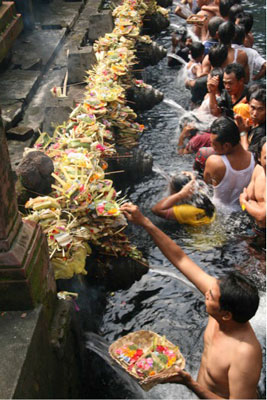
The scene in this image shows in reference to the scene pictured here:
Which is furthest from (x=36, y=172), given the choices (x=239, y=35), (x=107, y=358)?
(x=239, y=35)

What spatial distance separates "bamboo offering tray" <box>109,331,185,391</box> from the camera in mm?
3543

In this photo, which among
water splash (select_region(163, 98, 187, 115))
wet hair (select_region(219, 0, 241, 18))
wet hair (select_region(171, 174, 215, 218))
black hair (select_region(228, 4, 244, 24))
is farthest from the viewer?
wet hair (select_region(219, 0, 241, 18))

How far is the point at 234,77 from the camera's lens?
7254 millimetres

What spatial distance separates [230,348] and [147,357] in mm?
673

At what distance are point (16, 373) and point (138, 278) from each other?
2.61 m

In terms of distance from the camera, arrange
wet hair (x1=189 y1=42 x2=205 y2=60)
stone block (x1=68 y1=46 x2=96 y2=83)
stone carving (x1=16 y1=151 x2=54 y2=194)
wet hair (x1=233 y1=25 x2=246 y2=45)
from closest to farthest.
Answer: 1. stone carving (x1=16 y1=151 x2=54 y2=194)
2. stone block (x1=68 y1=46 x2=96 y2=83)
3. wet hair (x1=233 y1=25 x2=246 y2=45)
4. wet hair (x1=189 y1=42 x2=205 y2=60)

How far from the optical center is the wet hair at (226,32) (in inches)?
337

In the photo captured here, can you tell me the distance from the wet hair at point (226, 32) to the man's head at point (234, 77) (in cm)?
159

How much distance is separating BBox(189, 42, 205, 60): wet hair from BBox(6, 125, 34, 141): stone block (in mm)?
4062

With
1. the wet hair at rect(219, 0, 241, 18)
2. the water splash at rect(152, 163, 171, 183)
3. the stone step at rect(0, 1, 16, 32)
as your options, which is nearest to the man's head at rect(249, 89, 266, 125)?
the water splash at rect(152, 163, 171, 183)

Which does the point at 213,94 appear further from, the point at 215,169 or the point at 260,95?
the point at 215,169

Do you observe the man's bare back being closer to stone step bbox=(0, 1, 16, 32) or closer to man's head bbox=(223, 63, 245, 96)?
man's head bbox=(223, 63, 245, 96)

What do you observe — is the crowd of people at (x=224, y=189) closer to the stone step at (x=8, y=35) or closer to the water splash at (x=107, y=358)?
the water splash at (x=107, y=358)

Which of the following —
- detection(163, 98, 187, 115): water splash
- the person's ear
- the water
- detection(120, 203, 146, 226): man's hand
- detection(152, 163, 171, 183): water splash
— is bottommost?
detection(163, 98, 187, 115): water splash
